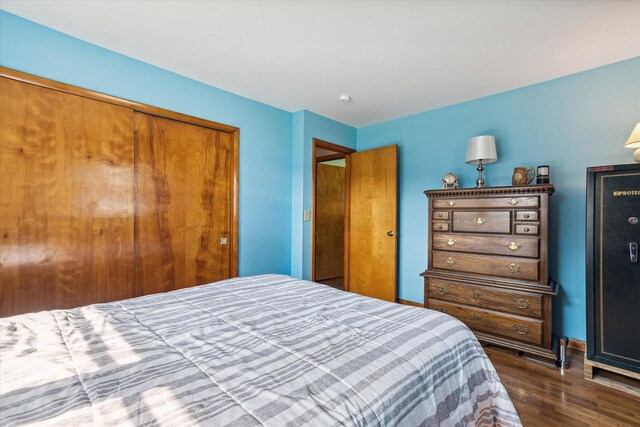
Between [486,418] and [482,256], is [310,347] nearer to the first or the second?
[486,418]

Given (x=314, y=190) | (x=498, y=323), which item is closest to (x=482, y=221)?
(x=498, y=323)

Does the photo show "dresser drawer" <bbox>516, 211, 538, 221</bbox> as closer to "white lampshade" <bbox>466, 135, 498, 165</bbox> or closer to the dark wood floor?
"white lampshade" <bbox>466, 135, 498, 165</bbox>

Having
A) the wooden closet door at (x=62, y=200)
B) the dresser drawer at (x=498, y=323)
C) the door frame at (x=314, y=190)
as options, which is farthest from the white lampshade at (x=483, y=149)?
the wooden closet door at (x=62, y=200)

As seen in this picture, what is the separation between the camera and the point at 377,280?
3.79 meters

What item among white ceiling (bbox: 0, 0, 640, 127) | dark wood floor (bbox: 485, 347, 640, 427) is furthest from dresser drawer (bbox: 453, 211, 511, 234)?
white ceiling (bbox: 0, 0, 640, 127)

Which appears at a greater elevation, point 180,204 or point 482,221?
point 180,204

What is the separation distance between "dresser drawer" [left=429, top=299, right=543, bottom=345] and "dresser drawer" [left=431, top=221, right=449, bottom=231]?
2.31 ft

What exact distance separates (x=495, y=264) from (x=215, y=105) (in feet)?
9.90

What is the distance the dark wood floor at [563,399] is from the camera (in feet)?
5.68

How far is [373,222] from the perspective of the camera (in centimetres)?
386

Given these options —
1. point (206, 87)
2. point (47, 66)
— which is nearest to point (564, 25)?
point (206, 87)

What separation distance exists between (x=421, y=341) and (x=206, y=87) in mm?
2862

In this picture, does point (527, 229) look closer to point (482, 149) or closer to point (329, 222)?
point (482, 149)

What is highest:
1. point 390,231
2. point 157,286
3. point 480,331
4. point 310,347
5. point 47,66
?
point 47,66
